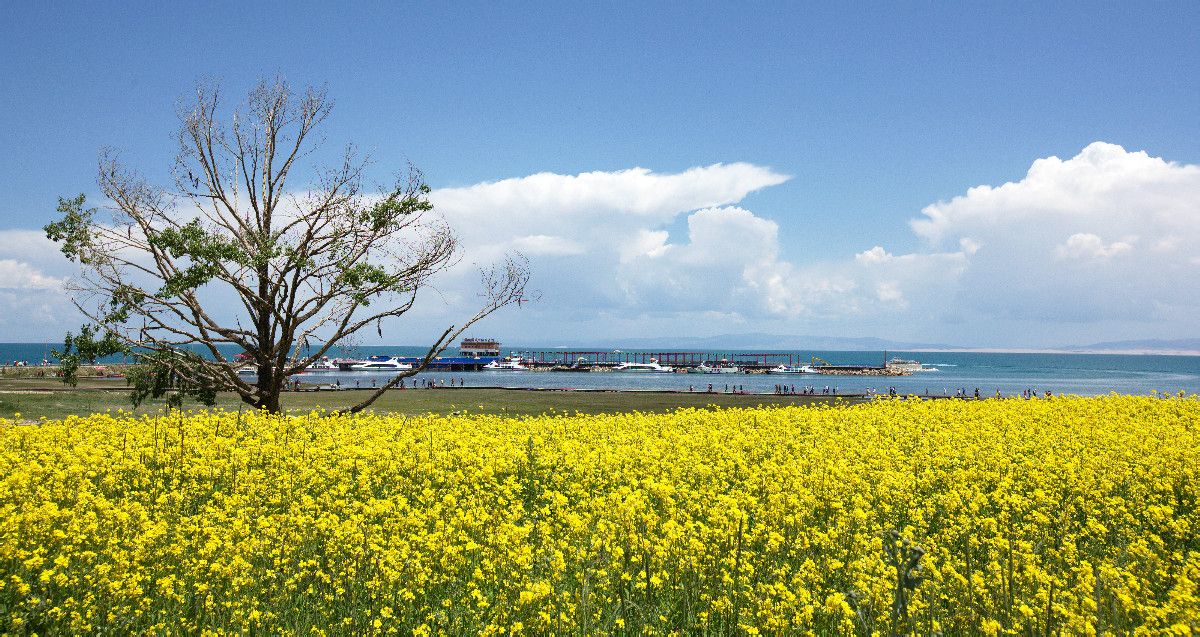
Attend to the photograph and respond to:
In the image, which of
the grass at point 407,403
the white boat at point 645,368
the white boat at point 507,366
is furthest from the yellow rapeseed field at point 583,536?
the white boat at point 645,368

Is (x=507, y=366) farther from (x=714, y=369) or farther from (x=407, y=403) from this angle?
(x=407, y=403)

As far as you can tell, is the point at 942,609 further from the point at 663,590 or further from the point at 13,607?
the point at 13,607

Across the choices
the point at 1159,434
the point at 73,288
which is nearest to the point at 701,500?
the point at 1159,434

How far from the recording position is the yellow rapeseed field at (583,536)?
18.7ft

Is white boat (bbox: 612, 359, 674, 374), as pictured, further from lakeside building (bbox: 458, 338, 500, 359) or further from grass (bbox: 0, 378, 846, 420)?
grass (bbox: 0, 378, 846, 420)

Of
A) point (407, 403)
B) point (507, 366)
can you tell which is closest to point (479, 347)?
point (507, 366)

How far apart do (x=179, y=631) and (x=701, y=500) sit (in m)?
5.36

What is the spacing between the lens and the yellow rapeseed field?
5711 millimetres

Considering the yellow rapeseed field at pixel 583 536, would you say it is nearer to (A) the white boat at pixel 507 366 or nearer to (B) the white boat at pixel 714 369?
(A) the white boat at pixel 507 366

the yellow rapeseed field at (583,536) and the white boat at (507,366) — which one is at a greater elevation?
the yellow rapeseed field at (583,536)

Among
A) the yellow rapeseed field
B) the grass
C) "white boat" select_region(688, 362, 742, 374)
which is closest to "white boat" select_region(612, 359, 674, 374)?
"white boat" select_region(688, 362, 742, 374)

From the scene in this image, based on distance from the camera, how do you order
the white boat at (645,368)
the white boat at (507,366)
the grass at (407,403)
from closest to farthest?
the grass at (407,403) < the white boat at (507,366) < the white boat at (645,368)

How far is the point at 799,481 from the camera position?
356 inches

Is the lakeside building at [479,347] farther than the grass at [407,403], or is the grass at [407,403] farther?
the lakeside building at [479,347]
